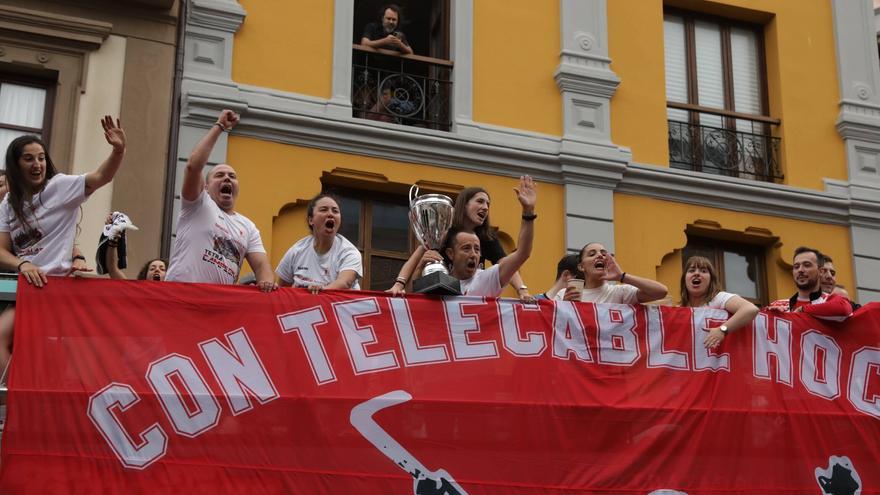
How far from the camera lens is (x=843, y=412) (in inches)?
332

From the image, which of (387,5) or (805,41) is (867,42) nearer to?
(805,41)

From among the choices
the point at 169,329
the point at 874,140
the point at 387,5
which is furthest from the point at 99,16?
the point at 874,140

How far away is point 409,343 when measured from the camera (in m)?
7.86

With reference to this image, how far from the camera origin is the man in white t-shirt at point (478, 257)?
26.4ft

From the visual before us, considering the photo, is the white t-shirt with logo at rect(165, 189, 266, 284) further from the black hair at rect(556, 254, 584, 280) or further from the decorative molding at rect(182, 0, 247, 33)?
the decorative molding at rect(182, 0, 247, 33)

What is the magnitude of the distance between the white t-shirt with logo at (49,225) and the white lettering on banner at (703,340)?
4.09 metres

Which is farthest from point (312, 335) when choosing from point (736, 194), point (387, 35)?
point (736, 194)

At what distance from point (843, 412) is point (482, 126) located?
5.58m

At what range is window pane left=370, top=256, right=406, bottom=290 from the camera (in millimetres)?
12352

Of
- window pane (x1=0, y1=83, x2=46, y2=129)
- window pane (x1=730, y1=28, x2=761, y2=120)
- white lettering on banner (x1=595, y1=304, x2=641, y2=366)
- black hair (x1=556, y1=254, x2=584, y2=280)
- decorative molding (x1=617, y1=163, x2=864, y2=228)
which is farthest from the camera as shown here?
window pane (x1=730, y1=28, x2=761, y2=120)

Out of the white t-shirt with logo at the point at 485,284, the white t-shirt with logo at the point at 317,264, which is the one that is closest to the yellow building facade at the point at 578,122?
the white t-shirt with logo at the point at 317,264

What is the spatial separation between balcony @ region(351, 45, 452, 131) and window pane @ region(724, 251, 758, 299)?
139 inches

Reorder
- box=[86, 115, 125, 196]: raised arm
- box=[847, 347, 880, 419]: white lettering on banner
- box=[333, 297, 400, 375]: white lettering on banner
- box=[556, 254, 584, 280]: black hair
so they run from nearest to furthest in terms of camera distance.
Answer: box=[86, 115, 125, 196]: raised arm, box=[333, 297, 400, 375]: white lettering on banner, box=[847, 347, 880, 419]: white lettering on banner, box=[556, 254, 584, 280]: black hair

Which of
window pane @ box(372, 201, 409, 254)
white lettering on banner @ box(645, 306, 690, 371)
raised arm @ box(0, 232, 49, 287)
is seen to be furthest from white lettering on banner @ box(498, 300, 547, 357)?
window pane @ box(372, 201, 409, 254)
